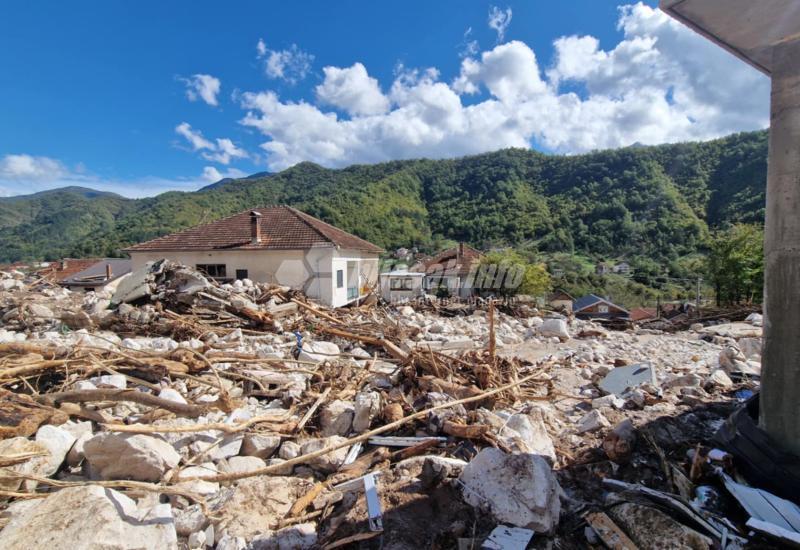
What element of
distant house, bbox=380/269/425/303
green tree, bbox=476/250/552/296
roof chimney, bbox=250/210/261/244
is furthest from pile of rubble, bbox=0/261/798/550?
green tree, bbox=476/250/552/296

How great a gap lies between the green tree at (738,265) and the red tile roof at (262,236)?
17.4 meters

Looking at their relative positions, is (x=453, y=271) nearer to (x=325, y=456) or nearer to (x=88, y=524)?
(x=325, y=456)

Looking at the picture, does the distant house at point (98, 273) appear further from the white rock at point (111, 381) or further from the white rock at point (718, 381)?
the white rock at point (718, 381)

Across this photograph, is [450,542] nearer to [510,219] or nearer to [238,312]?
[238,312]

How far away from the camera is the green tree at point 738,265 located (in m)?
16.1

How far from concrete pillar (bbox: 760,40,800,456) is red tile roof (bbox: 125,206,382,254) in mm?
14424

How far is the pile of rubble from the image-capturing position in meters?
2.11

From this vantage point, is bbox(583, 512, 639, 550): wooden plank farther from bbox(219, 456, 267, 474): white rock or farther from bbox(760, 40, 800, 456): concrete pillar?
bbox(219, 456, 267, 474): white rock

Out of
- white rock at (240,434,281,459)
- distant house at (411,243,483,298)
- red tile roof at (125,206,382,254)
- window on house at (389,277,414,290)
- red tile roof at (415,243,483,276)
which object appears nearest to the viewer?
white rock at (240,434,281,459)

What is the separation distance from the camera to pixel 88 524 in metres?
1.90

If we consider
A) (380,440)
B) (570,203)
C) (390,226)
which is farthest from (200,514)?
(570,203)

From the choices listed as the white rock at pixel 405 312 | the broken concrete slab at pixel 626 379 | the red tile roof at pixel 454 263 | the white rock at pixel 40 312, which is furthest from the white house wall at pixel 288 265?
the red tile roof at pixel 454 263

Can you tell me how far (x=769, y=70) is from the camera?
9.09 feet

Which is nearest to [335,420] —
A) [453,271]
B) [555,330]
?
[555,330]
